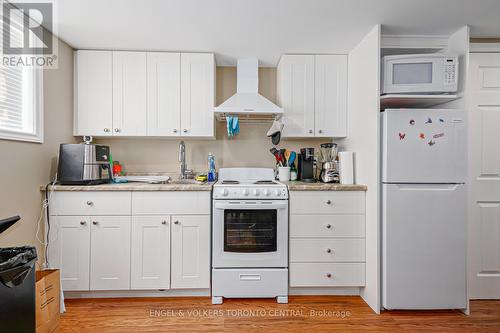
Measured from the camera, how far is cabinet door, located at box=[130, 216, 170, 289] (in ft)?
7.61

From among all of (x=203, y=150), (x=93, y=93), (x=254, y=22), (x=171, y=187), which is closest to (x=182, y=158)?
(x=203, y=150)

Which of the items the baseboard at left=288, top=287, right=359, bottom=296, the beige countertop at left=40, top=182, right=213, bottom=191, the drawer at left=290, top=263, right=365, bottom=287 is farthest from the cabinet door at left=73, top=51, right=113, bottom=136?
the baseboard at left=288, top=287, right=359, bottom=296

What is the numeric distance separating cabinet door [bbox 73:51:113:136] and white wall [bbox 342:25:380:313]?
233 centimetres

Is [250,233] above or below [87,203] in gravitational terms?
below

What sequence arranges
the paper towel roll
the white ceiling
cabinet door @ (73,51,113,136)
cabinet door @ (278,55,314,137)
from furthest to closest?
cabinet door @ (278,55,314,137), cabinet door @ (73,51,113,136), the paper towel roll, the white ceiling

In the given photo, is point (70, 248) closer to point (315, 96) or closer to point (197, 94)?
point (197, 94)

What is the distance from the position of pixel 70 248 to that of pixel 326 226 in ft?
7.00

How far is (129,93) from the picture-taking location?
268 cm

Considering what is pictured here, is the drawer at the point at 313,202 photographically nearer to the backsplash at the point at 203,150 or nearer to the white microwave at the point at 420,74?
the backsplash at the point at 203,150

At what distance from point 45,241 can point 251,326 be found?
180 cm

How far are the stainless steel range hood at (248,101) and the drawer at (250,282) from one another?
1.43 m

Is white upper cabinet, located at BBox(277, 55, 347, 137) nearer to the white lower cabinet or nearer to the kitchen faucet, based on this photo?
the kitchen faucet

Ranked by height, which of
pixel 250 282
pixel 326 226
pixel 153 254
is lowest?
pixel 250 282

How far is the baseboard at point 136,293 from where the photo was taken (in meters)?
2.36
